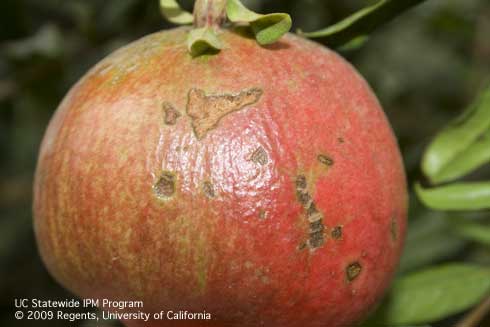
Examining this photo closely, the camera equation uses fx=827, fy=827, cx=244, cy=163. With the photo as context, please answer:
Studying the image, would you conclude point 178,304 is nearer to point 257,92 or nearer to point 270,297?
point 270,297

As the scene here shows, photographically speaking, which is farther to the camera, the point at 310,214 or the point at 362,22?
the point at 362,22

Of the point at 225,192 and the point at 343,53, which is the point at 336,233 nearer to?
the point at 225,192

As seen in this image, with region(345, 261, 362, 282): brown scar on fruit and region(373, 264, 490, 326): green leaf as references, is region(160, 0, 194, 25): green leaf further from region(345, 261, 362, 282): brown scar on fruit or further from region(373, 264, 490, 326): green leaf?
region(373, 264, 490, 326): green leaf

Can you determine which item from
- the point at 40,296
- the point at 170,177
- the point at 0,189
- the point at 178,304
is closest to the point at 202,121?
the point at 170,177

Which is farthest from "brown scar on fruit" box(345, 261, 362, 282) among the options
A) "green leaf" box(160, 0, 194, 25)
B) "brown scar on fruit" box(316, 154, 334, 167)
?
"green leaf" box(160, 0, 194, 25)

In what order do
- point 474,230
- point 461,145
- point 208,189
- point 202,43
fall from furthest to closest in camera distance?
point 474,230, point 461,145, point 202,43, point 208,189

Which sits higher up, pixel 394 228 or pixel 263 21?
pixel 263 21

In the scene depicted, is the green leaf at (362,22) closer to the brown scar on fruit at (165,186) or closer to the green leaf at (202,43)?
the green leaf at (202,43)

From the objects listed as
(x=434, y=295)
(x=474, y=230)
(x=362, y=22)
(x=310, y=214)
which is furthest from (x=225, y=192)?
(x=474, y=230)

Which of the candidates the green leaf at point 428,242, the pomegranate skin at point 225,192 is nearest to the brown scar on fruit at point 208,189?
the pomegranate skin at point 225,192
